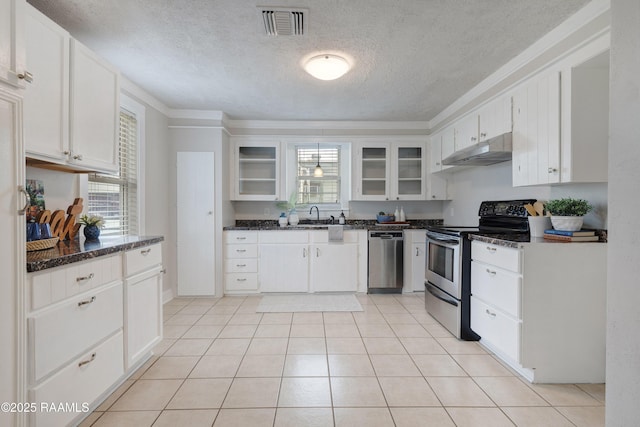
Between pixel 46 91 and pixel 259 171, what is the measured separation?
283cm

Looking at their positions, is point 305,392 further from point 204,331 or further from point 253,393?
point 204,331

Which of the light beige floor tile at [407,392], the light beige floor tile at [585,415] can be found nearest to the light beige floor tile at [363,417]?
the light beige floor tile at [407,392]

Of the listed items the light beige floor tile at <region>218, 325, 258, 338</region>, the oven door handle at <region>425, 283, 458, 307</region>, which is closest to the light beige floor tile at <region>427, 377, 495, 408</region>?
the oven door handle at <region>425, 283, 458, 307</region>

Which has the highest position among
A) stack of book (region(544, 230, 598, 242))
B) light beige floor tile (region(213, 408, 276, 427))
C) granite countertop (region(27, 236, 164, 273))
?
stack of book (region(544, 230, 598, 242))

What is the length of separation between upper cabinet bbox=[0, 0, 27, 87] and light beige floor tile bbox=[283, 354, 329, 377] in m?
2.15

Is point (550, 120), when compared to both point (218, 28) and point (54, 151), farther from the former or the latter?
point (54, 151)

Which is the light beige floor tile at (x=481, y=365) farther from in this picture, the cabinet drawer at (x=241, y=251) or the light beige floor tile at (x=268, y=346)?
the cabinet drawer at (x=241, y=251)

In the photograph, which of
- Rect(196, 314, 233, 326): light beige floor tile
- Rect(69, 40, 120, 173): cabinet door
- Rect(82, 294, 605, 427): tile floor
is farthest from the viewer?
Rect(196, 314, 233, 326): light beige floor tile

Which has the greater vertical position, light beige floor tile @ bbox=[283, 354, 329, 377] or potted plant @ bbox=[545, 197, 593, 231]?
potted plant @ bbox=[545, 197, 593, 231]

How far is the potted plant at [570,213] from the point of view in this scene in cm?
207

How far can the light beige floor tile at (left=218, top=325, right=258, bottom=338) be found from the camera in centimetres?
279

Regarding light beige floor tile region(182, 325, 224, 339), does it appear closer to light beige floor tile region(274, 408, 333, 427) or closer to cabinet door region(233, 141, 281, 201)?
light beige floor tile region(274, 408, 333, 427)

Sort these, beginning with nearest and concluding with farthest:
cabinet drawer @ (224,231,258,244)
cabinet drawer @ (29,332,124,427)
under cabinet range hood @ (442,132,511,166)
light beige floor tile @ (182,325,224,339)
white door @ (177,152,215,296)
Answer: cabinet drawer @ (29,332,124,427)
under cabinet range hood @ (442,132,511,166)
light beige floor tile @ (182,325,224,339)
white door @ (177,152,215,296)
cabinet drawer @ (224,231,258,244)

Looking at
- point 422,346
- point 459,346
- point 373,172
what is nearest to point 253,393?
point 422,346
